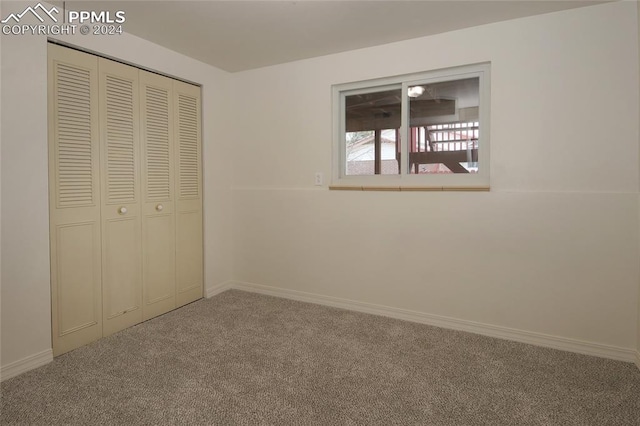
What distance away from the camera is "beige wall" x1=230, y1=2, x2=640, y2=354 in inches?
87.3

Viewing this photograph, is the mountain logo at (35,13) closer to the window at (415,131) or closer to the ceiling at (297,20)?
the ceiling at (297,20)

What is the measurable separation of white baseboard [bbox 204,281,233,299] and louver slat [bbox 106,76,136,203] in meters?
1.17

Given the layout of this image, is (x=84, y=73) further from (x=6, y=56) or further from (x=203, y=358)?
(x=203, y=358)

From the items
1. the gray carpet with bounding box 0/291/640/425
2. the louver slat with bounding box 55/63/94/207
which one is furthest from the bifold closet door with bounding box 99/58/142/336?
the gray carpet with bounding box 0/291/640/425

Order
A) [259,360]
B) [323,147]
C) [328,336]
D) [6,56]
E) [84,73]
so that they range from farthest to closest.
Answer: [323,147] < [328,336] < [84,73] < [259,360] < [6,56]

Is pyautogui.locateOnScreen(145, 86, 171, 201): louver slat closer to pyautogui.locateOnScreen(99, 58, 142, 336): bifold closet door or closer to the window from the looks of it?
pyautogui.locateOnScreen(99, 58, 142, 336): bifold closet door

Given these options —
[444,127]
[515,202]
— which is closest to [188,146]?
[444,127]

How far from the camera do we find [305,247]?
3.32m

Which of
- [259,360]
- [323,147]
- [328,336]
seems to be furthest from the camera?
[323,147]

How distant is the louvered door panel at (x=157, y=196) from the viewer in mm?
2854

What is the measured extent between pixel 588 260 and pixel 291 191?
2.32 meters

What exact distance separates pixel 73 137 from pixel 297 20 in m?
1.69

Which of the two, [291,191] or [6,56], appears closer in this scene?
[6,56]

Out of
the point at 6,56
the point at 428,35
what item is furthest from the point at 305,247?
the point at 6,56
